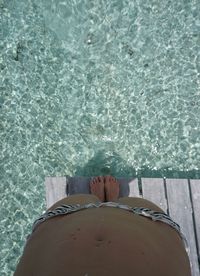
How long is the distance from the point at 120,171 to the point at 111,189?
0.43 meters

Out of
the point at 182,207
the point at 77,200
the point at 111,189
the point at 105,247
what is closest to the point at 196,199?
the point at 182,207

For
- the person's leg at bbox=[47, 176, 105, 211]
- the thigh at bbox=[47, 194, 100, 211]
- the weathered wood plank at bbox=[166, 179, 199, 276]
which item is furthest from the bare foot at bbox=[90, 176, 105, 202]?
the weathered wood plank at bbox=[166, 179, 199, 276]

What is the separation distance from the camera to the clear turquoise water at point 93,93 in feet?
9.18

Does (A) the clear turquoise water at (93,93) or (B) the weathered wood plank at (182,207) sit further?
(A) the clear turquoise water at (93,93)

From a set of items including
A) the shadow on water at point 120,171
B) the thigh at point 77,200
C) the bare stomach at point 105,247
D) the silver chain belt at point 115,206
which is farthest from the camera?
the shadow on water at point 120,171

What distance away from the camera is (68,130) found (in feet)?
9.42

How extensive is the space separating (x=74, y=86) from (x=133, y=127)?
1.59 feet

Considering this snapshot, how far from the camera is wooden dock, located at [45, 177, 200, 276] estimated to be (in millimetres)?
2496

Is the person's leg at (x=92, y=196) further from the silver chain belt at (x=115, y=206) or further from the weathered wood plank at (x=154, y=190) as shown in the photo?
the weathered wood plank at (x=154, y=190)

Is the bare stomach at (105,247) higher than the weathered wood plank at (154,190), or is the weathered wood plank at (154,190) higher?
the weathered wood plank at (154,190)

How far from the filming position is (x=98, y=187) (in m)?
2.41

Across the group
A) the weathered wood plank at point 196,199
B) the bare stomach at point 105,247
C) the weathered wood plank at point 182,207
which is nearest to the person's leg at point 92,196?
the bare stomach at point 105,247

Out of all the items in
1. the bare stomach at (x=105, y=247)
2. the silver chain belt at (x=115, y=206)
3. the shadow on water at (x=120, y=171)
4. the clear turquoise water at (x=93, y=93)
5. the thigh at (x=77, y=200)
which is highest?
the clear turquoise water at (x=93, y=93)

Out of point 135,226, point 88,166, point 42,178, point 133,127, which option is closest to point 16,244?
point 42,178
